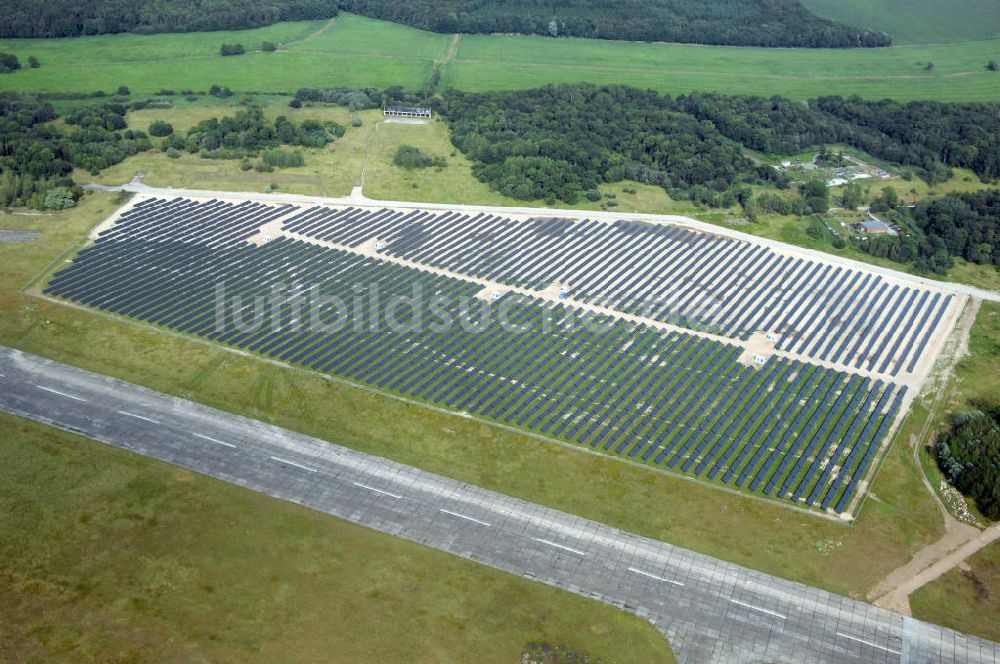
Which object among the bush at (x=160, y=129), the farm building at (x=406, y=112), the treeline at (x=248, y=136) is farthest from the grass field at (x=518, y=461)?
the farm building at (x=406, y=112)

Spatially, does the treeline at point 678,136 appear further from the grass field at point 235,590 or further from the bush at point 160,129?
the grass field at point 235,590

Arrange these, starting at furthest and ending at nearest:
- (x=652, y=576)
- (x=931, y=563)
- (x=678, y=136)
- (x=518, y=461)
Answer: (x=678, y=136)
(x=518, y=461)
(x=931, y=563)
(x=652, y=576)

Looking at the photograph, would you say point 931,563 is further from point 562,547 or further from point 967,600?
point 562,547

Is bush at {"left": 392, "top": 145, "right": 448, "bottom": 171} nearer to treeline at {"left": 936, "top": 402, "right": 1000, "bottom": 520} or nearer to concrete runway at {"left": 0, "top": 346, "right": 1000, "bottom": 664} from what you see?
concrete runway at {"left": 0, "top": 346, "right": 1000, "bottom": 664}

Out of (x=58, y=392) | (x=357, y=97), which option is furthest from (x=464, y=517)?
(x=357, y=97)

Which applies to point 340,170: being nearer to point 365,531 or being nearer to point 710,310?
point 710,310

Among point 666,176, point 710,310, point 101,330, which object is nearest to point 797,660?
point 710,310

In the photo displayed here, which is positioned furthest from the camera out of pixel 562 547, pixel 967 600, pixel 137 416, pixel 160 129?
pixel 160 129
